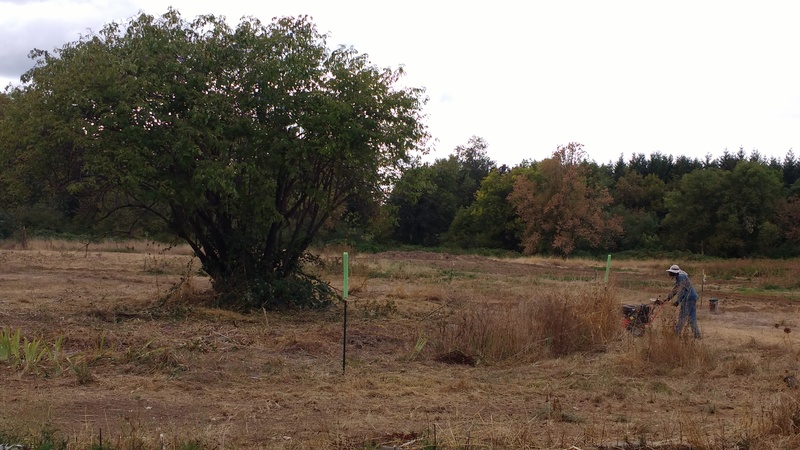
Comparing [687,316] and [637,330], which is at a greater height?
[687,316]

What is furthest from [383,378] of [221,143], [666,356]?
[221,143]

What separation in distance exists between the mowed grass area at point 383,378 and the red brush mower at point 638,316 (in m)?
0.26

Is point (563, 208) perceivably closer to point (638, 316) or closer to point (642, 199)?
point (642, 199)

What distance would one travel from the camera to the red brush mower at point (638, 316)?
501 inches

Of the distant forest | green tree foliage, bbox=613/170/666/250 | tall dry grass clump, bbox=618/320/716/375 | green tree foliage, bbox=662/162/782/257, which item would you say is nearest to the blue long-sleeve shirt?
tall dry grass clump, bbox=618/320/716/375

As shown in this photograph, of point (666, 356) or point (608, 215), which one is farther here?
point (608, 215)

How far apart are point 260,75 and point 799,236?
53536 mm

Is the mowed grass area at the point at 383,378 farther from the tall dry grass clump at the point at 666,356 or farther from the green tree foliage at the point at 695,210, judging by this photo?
the green tree foliage at the point at 695,210

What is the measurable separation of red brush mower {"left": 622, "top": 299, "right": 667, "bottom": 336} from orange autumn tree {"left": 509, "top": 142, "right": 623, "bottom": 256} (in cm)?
4494

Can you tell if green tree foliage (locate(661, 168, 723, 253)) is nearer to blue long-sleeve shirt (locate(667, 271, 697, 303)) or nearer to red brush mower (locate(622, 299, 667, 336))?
red brush mower (locate(622, 299, 667, 336))

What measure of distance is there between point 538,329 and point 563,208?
159 feet

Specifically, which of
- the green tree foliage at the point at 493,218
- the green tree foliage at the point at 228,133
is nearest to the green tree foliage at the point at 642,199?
the green tree foliage at the point at 493,218

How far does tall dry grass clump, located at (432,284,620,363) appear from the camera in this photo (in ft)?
37.7

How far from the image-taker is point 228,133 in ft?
50.2
